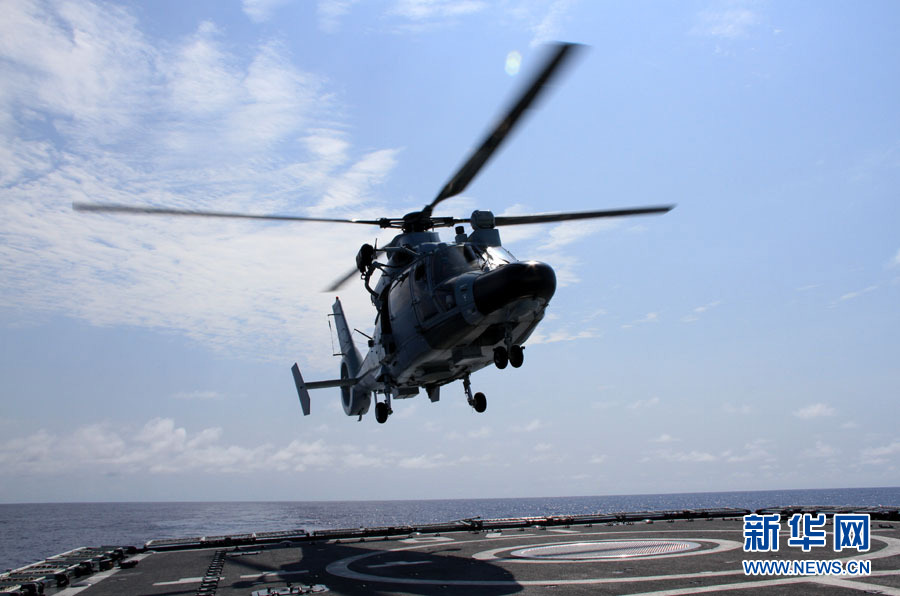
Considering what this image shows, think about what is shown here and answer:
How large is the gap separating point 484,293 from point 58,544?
258 ft

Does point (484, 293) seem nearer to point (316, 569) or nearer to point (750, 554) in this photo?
point (316, 569)

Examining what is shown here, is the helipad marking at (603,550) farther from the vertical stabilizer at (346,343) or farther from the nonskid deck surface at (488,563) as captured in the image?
the vertical stabilizer at (346,343)

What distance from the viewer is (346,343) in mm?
29609

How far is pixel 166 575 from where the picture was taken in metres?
18.6

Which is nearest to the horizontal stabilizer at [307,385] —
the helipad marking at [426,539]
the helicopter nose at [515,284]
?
the helipad marking at [426,539]

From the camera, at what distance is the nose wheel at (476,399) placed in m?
19.7

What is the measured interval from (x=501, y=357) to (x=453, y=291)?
208 cm

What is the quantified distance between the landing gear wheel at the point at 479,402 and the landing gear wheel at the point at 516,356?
135 inches

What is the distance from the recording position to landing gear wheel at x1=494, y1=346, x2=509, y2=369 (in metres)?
16.9

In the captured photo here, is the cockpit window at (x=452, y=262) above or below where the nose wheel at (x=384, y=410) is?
above

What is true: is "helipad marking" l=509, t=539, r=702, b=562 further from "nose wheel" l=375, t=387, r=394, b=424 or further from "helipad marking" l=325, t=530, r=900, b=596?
"nose wheel" l=375, t=387, r=394, b=424

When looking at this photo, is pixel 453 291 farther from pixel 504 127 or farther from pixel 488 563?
pixel 488 563

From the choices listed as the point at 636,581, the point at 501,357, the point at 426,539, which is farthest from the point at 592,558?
the point at 426,539

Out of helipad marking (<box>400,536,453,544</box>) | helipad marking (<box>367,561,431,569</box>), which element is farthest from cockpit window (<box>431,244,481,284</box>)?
helipad marking (<box>400,536,453,544</box>)
